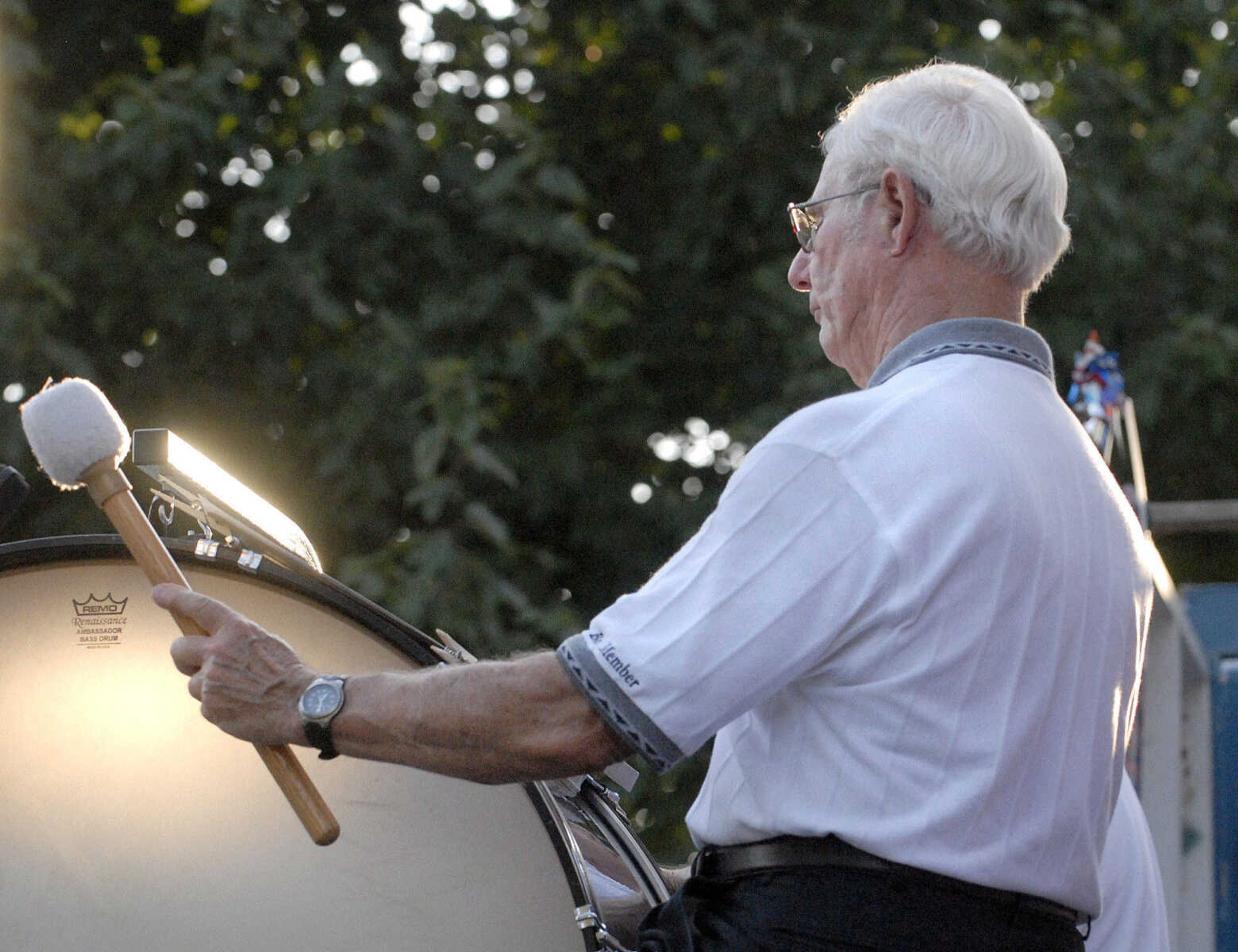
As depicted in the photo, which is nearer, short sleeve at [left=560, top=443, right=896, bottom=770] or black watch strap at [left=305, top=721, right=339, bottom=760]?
short sleeve at [left=560, top=443, right=896, bottom=770]

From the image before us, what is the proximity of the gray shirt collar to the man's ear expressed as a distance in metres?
0.09

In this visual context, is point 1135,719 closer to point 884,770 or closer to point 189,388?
point 884,770

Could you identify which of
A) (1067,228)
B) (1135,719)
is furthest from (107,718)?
(1135,719)

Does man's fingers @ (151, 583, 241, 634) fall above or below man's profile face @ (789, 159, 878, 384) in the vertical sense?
below

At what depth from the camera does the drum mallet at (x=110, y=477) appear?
5.12 feet

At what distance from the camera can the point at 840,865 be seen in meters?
1.38

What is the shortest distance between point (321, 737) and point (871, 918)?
506mm

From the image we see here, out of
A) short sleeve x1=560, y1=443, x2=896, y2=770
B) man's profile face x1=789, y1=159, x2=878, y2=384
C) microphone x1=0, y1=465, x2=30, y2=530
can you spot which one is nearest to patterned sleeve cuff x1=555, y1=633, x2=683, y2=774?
short sleeve x1=560, y1=443, x2=896, y2=770

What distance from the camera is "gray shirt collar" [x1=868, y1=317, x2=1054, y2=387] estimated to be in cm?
152

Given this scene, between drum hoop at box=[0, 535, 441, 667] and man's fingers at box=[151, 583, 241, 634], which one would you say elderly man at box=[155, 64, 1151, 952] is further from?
drum hoop at box=[0, 535, 441, 667]

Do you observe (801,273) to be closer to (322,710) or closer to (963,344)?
(963,344)

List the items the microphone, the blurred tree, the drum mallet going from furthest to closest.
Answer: the blurred tree < the microphone < the drum mallet

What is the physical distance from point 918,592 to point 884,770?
0.50 ft

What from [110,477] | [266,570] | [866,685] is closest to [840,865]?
[866,685]
